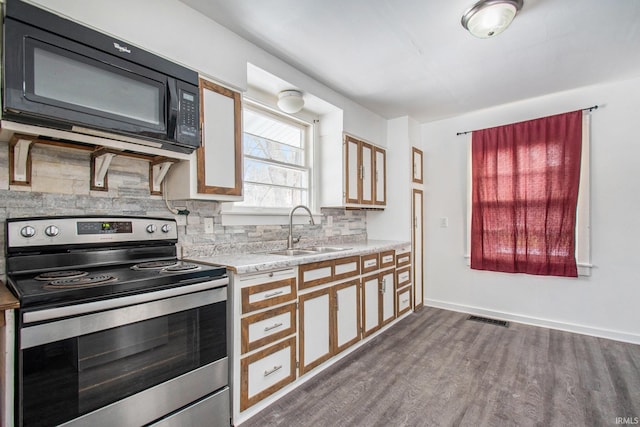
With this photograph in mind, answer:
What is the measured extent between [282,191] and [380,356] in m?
1.75

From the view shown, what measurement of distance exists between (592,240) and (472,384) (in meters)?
2.12

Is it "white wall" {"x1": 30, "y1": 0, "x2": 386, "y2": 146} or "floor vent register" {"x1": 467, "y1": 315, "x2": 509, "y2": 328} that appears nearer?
"white wall" {"x1": 30, "y1": 0, "x2": 386, "y2": 146}

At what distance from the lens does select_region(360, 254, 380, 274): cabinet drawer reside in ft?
9.14

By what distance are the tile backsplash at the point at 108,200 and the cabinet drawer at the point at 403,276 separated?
1544 millimetres

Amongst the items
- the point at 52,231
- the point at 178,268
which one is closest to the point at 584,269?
the point at 178,268

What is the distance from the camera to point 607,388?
6.87ft

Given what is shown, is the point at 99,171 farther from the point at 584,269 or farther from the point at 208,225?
the point at 584,269

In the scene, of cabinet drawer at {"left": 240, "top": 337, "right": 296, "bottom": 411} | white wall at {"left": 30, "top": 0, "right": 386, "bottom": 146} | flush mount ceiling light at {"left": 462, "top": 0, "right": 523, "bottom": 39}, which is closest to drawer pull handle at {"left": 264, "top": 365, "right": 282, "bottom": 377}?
cabinet drawer at {"left": 240, "top": 337, "right": 296, "bottom": 411}

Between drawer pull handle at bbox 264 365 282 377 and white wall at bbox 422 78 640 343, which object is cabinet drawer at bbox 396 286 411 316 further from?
drawer pull handle at bbox 264 365 282 377

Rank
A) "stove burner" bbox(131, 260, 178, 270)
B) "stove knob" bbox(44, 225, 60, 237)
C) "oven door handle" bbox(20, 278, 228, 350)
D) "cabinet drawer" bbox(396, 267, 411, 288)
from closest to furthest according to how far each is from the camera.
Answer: "oven door handle" bbox(20, 278, 228, 350)
"stove knob" bbox(44, 225, 60, 237)
"stove burner" bbox(131, 260, 178, 270)
"cabinet drawer" bbox(396, 267, 411, 288)

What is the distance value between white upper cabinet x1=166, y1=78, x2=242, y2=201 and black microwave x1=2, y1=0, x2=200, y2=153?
0.15 m

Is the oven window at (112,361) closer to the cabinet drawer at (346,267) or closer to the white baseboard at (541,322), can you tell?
the cabinet drawer at (346,267)

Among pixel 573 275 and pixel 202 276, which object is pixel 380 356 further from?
pixel 573 275

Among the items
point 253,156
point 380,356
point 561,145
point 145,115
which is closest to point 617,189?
point 561,145
